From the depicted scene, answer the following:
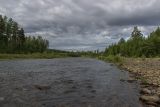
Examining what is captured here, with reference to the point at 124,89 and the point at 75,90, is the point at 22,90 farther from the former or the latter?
the point at 124,89

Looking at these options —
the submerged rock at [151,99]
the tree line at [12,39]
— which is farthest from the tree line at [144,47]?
the submerged rock at [151,99]

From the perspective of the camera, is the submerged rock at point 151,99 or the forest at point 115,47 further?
the forest at point 115,47

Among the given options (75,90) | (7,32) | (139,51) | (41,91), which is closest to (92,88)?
(75,90)

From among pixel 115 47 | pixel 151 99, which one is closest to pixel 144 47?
pixel 115 47

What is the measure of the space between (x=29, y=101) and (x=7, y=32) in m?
125

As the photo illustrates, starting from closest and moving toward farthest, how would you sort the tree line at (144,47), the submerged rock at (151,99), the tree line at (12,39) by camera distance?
1. the submerged rock at (151,99)
2. the tree line at (144,47)
3. the tree line at (12,39)

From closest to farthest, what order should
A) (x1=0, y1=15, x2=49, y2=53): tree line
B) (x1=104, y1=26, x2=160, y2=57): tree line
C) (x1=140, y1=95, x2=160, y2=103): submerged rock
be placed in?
(x1=140, y1=95, x2=160, y2=103): submerged rock < (x1=104, y1=26, x2=160, y2=57): tree line < (x1=0, y1=15, x2=49, y2=53): tree line

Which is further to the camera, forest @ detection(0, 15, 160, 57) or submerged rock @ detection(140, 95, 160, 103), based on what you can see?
forest @ detection(0, 15, 160, 57)

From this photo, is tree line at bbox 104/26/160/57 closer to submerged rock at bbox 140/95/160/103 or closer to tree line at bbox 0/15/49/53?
tree line at bbox 0/15/49/53

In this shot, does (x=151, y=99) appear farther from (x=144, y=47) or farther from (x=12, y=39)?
(x=12, y=39)

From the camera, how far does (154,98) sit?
1864 cm

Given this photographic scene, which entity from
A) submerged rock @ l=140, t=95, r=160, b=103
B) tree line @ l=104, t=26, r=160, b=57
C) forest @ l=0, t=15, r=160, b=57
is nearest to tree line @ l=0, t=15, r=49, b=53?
forest @ l=0, t=15, r=160, b=57

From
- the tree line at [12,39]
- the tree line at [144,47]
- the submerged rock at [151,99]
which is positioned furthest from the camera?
the tree line at [12,39]

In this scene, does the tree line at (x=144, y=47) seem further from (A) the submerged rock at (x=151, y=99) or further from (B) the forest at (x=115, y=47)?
(A) the submerged rock at (x=151, y=99)
